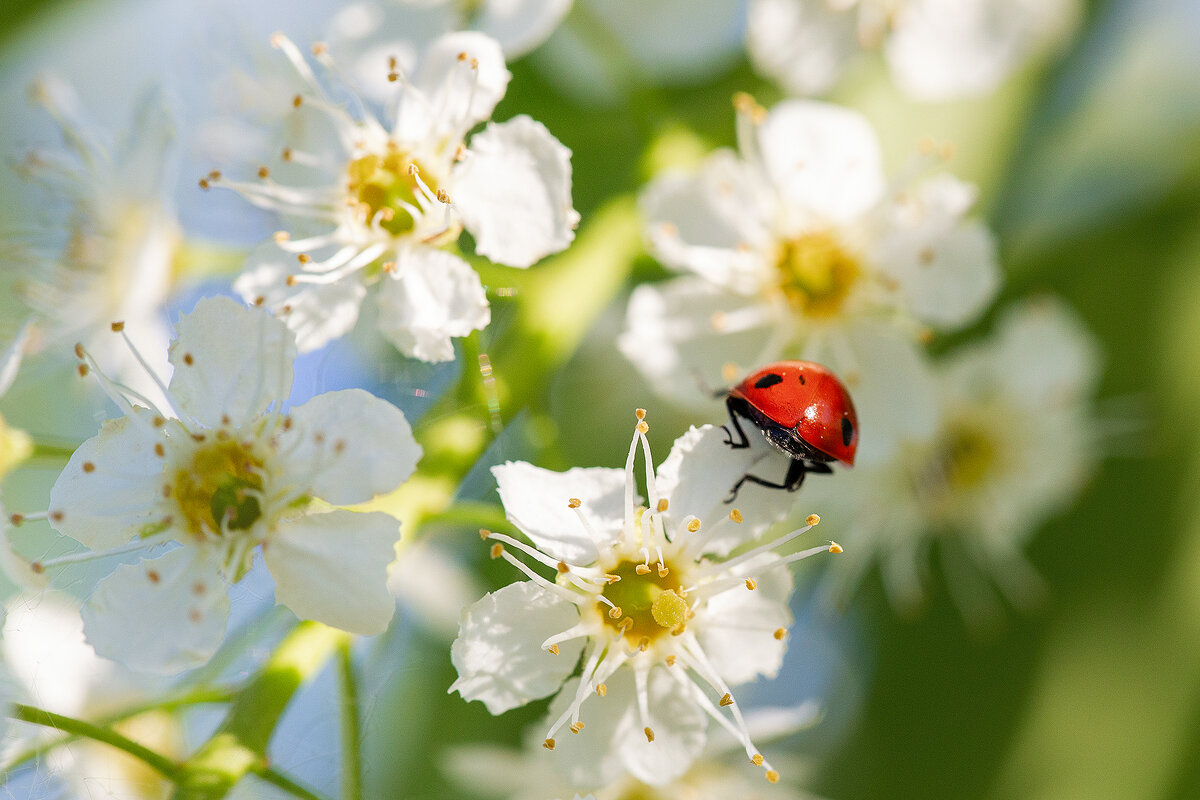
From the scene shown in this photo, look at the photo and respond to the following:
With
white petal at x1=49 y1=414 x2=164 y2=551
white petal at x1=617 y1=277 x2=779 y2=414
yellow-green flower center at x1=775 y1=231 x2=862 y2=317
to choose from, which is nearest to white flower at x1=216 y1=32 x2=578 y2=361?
white petal at x1=49 y1=414 x2=164 y2=551

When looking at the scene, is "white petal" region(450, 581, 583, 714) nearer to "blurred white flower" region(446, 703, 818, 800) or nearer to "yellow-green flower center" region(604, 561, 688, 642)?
"yellow-green flower center" region(604, 561, 688, 642)

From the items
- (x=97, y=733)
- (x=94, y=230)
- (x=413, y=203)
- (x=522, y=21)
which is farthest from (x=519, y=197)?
(x=94, y=230)

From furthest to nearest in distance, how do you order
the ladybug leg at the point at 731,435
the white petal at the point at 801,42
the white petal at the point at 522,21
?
1. the white petal at the point at 801,42
2. the white petal at the point at 522,21
3. the ladybug leg at the point at 731,435

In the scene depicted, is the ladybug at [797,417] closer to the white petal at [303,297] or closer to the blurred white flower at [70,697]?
the white petal at [303,297]

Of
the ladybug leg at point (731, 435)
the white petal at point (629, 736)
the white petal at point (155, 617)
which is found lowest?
the white petal at point (629, 736)

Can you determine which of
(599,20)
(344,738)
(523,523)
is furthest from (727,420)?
(599,20)

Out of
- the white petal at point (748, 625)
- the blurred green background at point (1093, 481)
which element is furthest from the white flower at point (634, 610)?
the blurred green background at point (1093, 481)

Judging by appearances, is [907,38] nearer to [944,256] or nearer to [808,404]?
[944,256]
